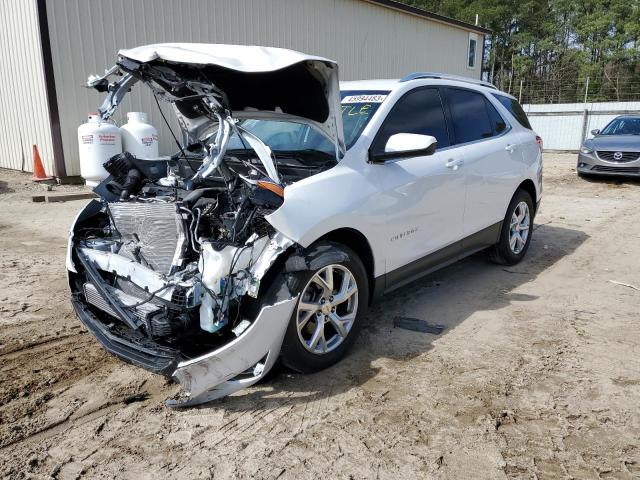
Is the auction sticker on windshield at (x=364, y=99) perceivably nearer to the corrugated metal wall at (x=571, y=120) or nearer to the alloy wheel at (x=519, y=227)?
the alloy wheel at (x=519, y=227)

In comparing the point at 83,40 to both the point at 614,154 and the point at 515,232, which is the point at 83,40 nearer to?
the point at 515,232

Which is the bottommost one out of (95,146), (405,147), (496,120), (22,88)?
(95,146)

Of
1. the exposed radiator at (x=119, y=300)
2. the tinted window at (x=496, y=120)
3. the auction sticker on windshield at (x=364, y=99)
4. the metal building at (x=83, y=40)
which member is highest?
the metal building at (x=83, y=40)

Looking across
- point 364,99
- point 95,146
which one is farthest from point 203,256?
point 95,146

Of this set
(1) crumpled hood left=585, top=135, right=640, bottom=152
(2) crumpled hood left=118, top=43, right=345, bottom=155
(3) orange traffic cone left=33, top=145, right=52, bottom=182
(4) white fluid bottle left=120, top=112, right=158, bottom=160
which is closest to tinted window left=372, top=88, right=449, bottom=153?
(2) crumpled hood left=118, top=43, right=345, bottom=155

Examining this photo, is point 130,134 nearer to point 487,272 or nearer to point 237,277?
point 487,272

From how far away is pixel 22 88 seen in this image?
1158 centimetres

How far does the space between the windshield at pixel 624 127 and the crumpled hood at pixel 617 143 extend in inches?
24.2

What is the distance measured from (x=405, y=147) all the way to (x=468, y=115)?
1.66 m

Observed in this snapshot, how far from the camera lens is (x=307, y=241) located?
3119 mm

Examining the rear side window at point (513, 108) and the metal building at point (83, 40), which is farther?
the metal building at point (83, 40)

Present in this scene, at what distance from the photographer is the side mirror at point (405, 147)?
11.7 feet

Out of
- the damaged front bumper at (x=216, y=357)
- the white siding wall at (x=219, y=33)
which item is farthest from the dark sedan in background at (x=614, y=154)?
the damaged front bumper at (x=216, y=357)

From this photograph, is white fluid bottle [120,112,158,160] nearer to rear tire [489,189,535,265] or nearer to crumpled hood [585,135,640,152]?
rear tire [489,189,535,265]
